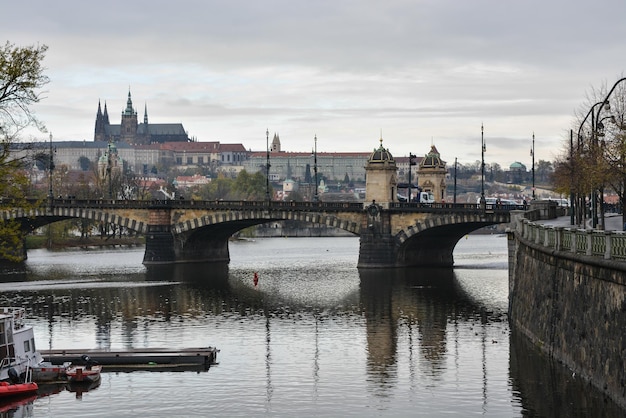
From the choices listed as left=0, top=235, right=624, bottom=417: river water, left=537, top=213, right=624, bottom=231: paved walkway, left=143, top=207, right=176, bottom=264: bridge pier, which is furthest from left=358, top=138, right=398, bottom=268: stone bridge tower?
left=537, top=213, right=624, bottom=231: paved walkway

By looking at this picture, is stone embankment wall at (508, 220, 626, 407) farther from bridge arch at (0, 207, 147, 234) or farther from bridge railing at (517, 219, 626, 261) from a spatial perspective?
bridge arch at (0, 207, 147, 234)

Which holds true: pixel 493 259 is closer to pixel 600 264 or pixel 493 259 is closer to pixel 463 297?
pixel 463 297

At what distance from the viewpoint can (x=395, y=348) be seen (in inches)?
2240

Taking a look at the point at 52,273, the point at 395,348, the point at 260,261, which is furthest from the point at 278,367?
the point at 260,261

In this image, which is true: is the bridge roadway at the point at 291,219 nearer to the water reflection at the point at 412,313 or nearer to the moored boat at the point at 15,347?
the water reflection at the point at 412,313

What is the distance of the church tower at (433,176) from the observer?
13175cm

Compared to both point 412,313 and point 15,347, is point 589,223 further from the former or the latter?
point 15,347

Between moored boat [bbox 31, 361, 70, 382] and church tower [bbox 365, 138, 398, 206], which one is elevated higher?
church tower [bbox 365, 138, 398, 206]

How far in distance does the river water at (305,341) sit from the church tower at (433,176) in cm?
2551

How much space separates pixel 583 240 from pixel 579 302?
95.7 inches

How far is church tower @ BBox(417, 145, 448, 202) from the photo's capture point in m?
132

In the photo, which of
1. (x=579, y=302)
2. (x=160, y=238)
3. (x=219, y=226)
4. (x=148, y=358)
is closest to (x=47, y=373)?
(x=148, y=358)

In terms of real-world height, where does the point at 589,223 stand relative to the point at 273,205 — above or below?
below

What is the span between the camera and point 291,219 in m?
116
